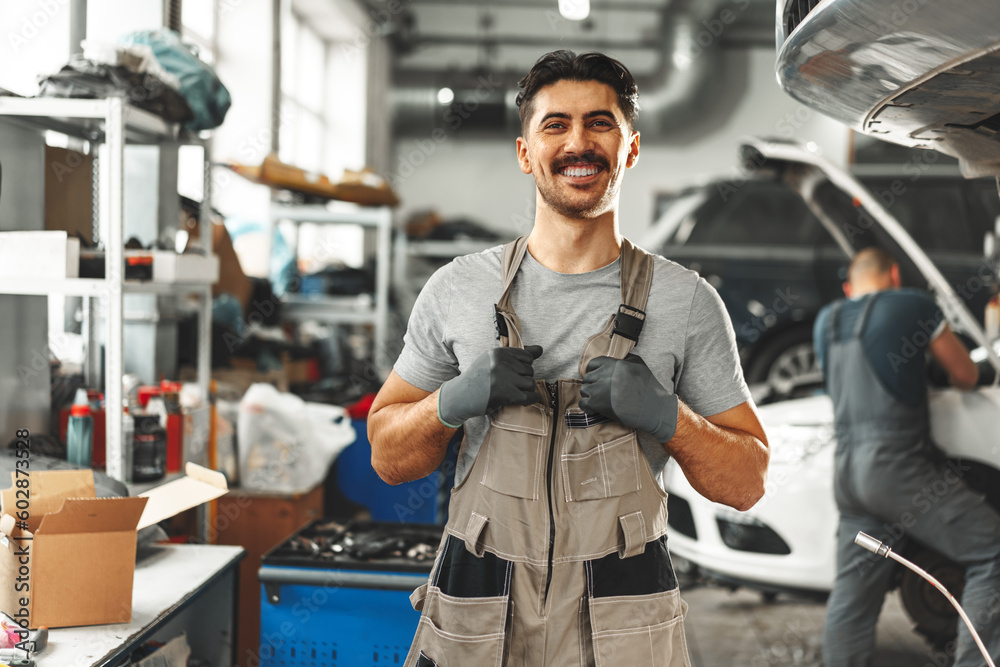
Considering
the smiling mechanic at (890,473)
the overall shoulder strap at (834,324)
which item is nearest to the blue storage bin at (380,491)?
the smiling mechanic at (890,473)

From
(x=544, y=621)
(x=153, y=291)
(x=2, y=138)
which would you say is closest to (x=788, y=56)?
(x=544, y=621)

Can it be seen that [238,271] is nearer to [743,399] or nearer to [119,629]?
[119,629]

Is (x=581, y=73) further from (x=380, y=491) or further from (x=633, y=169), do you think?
(x=633, y=169)

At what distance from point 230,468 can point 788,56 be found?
97.9 inches

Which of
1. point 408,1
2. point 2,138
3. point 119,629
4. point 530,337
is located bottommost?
point 119,629

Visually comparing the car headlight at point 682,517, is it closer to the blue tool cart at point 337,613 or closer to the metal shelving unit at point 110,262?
the blue tool cart at point 337,613

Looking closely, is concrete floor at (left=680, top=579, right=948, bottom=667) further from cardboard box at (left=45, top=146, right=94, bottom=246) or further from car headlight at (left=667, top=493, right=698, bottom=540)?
cardboard box at (left=45, top=146, right=94, bottom=246)

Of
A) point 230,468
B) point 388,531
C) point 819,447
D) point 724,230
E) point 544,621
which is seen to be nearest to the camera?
point 544,621

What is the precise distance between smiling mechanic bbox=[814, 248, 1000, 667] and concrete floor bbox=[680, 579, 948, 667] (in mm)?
379

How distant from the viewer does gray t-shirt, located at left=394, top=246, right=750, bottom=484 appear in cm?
147

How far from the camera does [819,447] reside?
328cm

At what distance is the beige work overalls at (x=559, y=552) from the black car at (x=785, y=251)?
14.7 ft

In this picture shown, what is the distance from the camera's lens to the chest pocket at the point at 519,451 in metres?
1.37

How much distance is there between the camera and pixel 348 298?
5.50 meters
